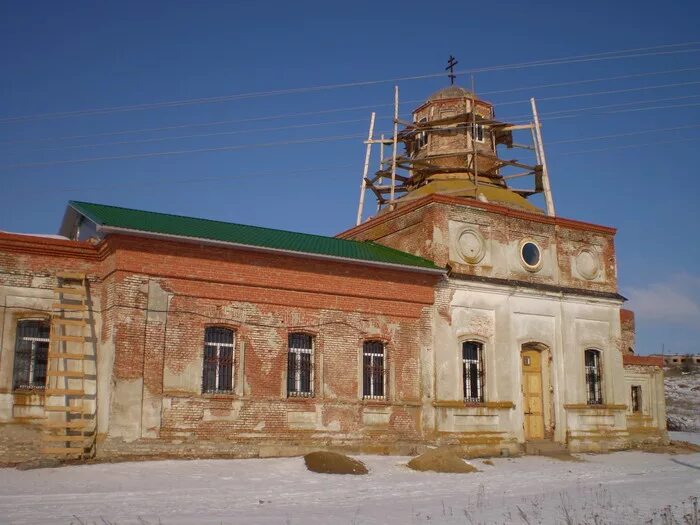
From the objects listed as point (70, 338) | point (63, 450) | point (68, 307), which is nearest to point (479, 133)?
point (68, 307)

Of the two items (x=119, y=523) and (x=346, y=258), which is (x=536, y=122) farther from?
(x=119, y=523)

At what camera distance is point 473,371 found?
2077 cm

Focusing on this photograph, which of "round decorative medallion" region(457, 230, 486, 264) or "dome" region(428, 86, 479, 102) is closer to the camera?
"round decorative medallion" region(457, 230, 486, 264)

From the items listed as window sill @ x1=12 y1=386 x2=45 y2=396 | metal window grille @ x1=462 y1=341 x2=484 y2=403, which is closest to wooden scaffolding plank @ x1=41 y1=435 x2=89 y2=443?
window sill @ x1=12 y1=386 x2=45 y2=396

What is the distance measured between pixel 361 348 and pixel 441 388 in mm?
2605

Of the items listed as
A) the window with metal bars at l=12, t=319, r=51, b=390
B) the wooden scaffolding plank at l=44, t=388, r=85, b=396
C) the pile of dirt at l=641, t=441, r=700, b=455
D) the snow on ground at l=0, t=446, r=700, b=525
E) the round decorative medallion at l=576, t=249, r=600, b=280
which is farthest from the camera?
the round decorative medallion at l=576, t=249, r=600, b=280

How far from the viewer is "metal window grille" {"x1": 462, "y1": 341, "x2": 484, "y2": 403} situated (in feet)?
67.4

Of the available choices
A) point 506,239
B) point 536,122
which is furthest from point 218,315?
point 536,122

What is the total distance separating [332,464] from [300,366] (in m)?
3.50

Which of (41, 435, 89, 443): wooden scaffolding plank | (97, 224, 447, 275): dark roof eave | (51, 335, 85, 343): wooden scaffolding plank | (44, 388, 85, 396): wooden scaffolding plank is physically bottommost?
(41, 435, 89, 443): wooden scaffolding plank

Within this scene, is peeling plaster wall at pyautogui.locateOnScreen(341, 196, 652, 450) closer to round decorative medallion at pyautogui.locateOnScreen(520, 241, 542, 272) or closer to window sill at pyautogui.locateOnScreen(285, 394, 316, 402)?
round decorative medallion at pyautogui.locateOnScreen(520, 241, 542, 272)

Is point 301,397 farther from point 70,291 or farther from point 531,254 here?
point 531,254

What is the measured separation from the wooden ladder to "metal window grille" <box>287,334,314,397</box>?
4689 millimetres

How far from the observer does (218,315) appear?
1716 cm
